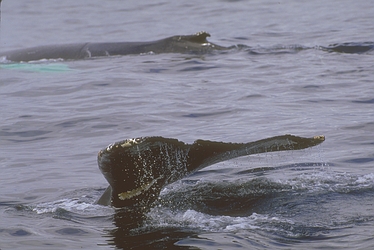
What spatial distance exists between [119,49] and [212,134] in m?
7.72

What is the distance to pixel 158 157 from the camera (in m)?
5.46

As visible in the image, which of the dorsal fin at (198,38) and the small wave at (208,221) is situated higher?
the dorsal fin at (198,38)

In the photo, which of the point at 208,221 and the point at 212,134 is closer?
the point at 208,221

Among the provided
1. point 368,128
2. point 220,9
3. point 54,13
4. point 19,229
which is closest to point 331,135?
point 368,128

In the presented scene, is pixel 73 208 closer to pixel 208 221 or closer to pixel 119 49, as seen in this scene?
pixel 208 221

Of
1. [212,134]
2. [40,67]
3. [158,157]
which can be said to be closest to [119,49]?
[40,67]

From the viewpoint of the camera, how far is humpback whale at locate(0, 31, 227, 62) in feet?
52.2

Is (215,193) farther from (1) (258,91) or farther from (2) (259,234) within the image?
(1) (258,91)

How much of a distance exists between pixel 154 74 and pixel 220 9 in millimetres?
13644

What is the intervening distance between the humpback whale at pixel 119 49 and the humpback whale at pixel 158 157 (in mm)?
10031

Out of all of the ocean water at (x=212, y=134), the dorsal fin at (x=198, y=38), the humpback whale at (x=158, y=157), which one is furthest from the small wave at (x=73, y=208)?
the dorsal fin at (x=198, y=38)

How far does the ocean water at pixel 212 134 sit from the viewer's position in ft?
17.8

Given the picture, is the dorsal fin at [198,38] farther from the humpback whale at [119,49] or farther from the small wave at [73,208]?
the small wave at [73,208]

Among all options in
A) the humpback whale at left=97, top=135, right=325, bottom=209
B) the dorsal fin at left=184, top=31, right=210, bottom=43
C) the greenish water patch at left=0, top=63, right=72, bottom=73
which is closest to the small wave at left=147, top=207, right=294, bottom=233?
the humpback whale at left=97, top=135, right=325, bottom=209
